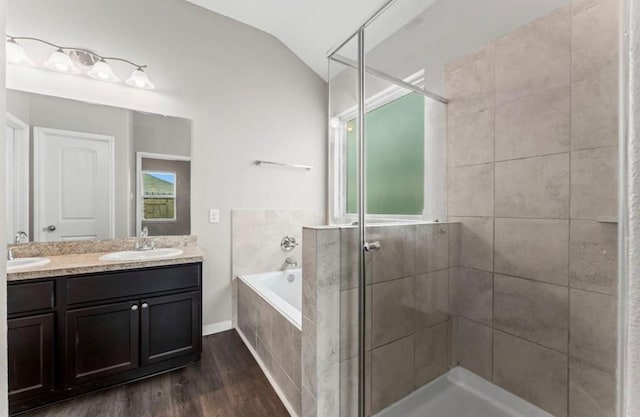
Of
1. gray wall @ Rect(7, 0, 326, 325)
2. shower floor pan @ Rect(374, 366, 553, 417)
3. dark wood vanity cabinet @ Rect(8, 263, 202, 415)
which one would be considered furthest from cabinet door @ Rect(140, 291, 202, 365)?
shower floor pan @ Rect(374, 366, 553, 417)

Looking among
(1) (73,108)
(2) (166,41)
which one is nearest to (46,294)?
(1) (73,108)

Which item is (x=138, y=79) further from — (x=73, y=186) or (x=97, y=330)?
(x=97, y=330)

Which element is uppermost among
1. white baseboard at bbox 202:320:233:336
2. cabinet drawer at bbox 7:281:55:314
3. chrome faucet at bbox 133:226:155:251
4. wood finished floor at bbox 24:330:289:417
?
chrome faucet at bbox 133:226:155:251

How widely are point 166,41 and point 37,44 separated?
2.69 feet

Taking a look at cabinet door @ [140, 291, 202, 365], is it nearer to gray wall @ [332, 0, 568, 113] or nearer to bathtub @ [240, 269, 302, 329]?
bathtub @ [240, 269, 302, 329]

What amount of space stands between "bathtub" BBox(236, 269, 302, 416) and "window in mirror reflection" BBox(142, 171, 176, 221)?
2.88 feet

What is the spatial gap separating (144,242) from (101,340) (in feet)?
2.46

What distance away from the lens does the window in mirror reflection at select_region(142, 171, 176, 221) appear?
7.17ft

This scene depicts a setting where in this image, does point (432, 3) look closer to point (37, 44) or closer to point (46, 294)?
point (37, 44)

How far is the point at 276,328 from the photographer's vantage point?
1.69 meters

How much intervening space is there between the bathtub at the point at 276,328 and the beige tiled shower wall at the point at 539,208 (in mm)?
993

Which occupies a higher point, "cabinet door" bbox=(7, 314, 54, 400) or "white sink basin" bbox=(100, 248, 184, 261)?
"white sink basin" bbox=(100, 248, 184, 261)

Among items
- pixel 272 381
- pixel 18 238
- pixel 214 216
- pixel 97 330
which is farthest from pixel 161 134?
pixel 272 381

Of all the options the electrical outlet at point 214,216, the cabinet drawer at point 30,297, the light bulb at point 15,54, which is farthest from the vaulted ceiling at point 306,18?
the cabinet drawer at point 30,297
